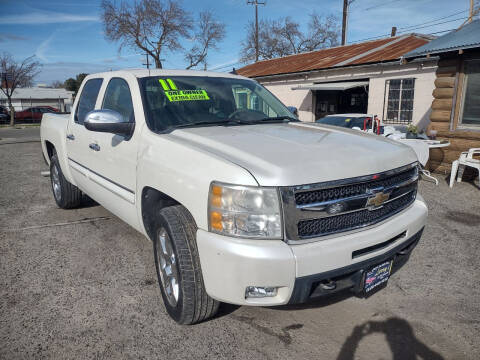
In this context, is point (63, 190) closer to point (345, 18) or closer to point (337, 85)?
point (337, 85)

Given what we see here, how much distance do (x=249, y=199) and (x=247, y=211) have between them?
68 millimetres

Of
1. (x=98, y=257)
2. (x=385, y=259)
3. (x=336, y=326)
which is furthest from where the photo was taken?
(x=98, y=257)

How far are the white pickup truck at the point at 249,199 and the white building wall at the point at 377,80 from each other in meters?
10.2

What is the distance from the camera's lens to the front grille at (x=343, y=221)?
6.74 ft

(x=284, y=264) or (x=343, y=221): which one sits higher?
(x=343, y=221)

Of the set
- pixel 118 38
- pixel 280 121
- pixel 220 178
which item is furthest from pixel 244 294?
pixel 118 38

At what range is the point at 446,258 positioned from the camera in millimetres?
3711

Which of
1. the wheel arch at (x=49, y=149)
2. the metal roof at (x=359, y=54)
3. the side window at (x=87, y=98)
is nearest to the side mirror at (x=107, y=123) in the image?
the side window at (x=87, y=98)

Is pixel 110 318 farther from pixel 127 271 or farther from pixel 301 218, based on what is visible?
pixel 301 218

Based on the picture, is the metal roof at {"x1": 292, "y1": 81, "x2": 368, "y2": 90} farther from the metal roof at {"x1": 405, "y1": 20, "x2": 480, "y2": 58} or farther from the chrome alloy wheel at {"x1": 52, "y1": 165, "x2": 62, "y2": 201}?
the chrome alloy wheel at {"x1": 52, "y1": 165, "x2": 62, "y2": 201}

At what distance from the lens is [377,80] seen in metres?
13.0

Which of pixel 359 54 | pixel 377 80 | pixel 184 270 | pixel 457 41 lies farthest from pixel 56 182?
pixel 359 54

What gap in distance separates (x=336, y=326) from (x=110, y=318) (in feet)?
5.42

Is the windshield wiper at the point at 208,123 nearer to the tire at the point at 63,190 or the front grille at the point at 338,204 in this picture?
the front grille at the point at 338,204
